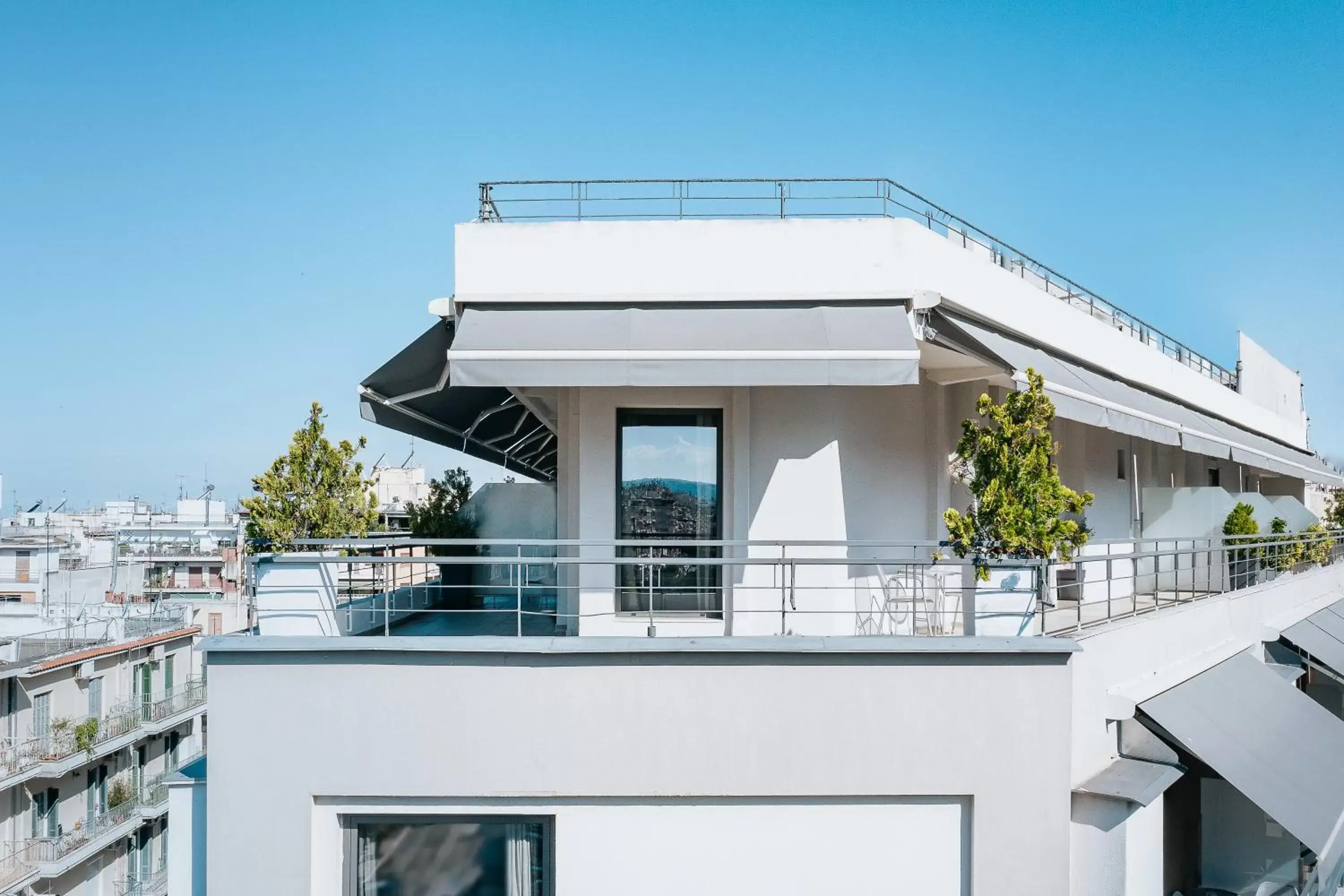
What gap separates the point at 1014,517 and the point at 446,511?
9.90 m

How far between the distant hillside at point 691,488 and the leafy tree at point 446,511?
18.5 feet

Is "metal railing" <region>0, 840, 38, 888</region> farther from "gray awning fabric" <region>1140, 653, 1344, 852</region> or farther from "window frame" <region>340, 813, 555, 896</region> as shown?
"gray awning fabric" <region>1140, 653, 1344, 852</region>

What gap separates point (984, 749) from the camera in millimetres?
7574

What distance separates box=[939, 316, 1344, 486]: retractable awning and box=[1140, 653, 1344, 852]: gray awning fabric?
3211 mm

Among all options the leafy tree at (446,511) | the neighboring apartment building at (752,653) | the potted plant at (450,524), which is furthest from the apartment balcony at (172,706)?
the neighboring apartment building at (752,653)

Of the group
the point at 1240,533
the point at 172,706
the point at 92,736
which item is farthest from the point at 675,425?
the point at 172,706

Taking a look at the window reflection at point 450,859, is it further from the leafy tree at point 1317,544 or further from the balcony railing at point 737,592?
the leafy tree at point 1317,544

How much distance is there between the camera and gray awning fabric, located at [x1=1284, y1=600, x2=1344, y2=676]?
49.3ft

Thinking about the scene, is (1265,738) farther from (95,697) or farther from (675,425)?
(95,697)

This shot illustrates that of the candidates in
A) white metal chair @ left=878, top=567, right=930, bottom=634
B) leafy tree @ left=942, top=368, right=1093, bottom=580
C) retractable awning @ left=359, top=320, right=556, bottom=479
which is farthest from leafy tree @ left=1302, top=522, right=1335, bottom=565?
retractable awning @ left=359, top=320, right=556, bottom=479

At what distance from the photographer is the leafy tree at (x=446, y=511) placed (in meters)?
14.4

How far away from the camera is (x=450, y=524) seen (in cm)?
1450

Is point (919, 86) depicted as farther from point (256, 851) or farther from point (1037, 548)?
point (256, 851)

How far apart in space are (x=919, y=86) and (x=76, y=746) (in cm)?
3812
